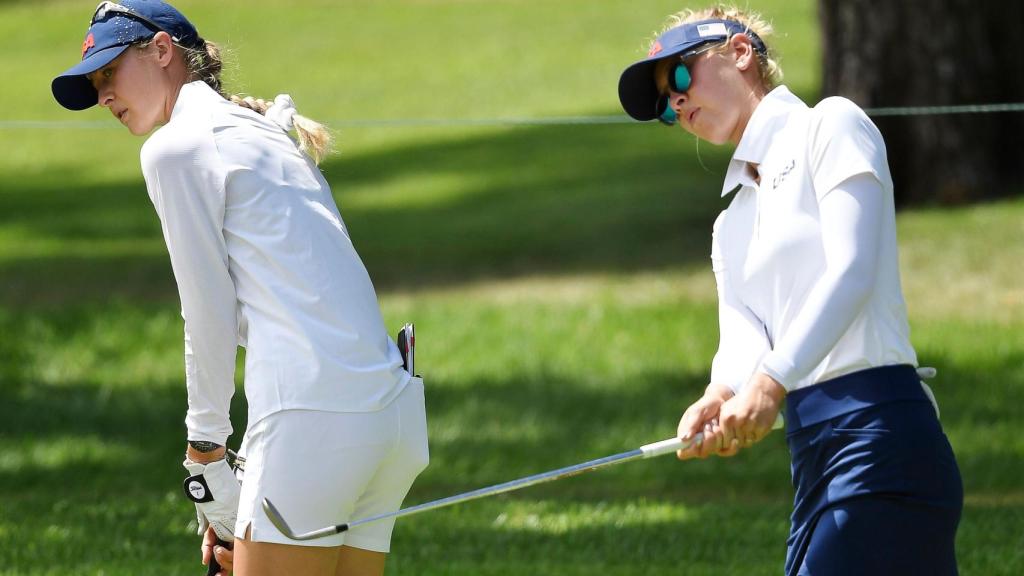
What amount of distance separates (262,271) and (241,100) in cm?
56

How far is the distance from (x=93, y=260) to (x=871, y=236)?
11.6 metres

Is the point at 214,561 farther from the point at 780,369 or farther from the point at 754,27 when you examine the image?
the point at 754,27

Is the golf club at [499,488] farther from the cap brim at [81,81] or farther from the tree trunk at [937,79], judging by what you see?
the tree trunk at [937,79]

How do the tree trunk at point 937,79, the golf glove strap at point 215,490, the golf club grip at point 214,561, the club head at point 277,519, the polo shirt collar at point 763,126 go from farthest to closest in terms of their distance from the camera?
1. the tree trunk at point 937,79
2. the golf club grip at point 214,561
3. the golf glove strap at point 215,490
4. the polo shirt collar at point 763,126
5. the club head at point 277,519

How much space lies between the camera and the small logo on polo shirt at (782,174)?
3453 millimetres

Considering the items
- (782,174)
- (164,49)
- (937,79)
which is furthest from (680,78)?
(937,79)

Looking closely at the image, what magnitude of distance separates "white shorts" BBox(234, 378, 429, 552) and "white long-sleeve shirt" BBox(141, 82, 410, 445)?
34 millimetres

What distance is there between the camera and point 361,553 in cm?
365

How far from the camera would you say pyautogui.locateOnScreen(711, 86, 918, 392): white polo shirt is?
329cm

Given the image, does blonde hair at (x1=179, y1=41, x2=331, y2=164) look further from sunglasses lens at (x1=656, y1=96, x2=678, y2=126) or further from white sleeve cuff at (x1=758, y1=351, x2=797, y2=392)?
white sleeve cuff at (x1=758, y1=351, x2=797, y2=392)

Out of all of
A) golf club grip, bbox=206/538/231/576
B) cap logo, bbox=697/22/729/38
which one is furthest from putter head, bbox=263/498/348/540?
cap logo, bbox=697/22/729/38

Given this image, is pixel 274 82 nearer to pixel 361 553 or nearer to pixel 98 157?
pixel 98 157

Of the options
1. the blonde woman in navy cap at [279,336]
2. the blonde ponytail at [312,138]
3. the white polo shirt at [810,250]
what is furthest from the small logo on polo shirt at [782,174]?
the blonde ponytail at [312,138]

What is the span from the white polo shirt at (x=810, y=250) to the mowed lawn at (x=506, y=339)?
1518mm
